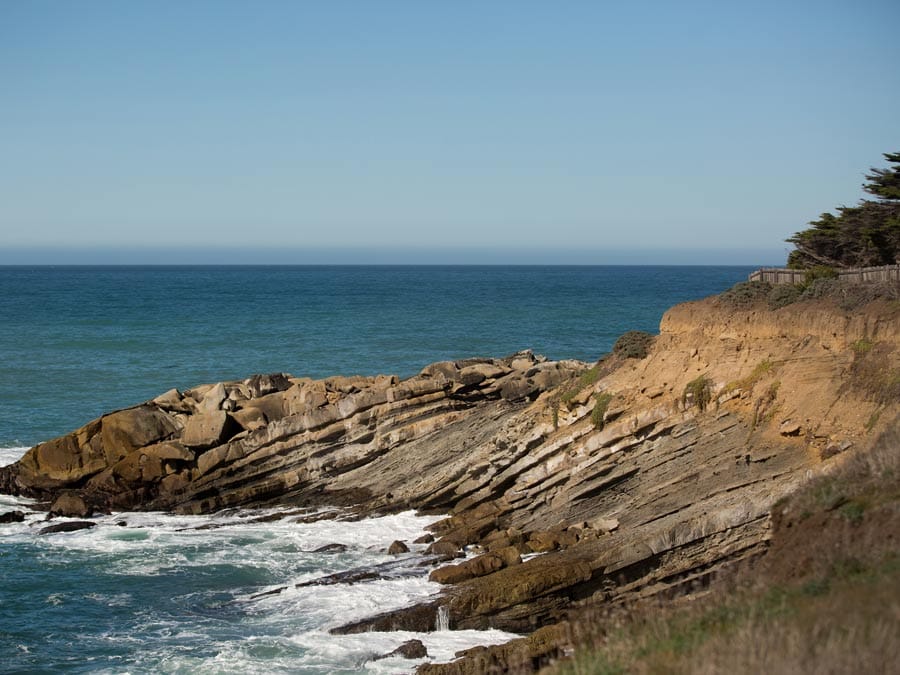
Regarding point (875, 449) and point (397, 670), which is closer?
point (875, 449)

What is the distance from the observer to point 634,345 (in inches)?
1146

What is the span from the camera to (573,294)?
143 meters

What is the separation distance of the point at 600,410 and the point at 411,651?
9.72 metres

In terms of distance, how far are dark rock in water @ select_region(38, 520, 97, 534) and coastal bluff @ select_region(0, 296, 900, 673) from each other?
2062 mm

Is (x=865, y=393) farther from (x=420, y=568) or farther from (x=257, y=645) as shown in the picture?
(x=257, y=645)

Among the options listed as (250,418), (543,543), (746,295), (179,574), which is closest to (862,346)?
(746,295)

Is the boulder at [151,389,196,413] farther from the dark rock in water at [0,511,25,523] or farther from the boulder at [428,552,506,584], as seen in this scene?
the boulder at [428,552,506,584]

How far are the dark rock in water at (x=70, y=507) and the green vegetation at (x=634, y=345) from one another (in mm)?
18024

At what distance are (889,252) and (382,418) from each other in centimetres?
2190

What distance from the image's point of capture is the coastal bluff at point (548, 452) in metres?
21.7

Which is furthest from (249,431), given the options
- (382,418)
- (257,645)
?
(257,645)

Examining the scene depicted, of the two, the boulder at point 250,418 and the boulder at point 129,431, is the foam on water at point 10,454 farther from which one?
the boulder at point 250,418

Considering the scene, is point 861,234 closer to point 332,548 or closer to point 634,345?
point 634,345

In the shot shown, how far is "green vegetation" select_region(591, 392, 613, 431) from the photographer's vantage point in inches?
1064
